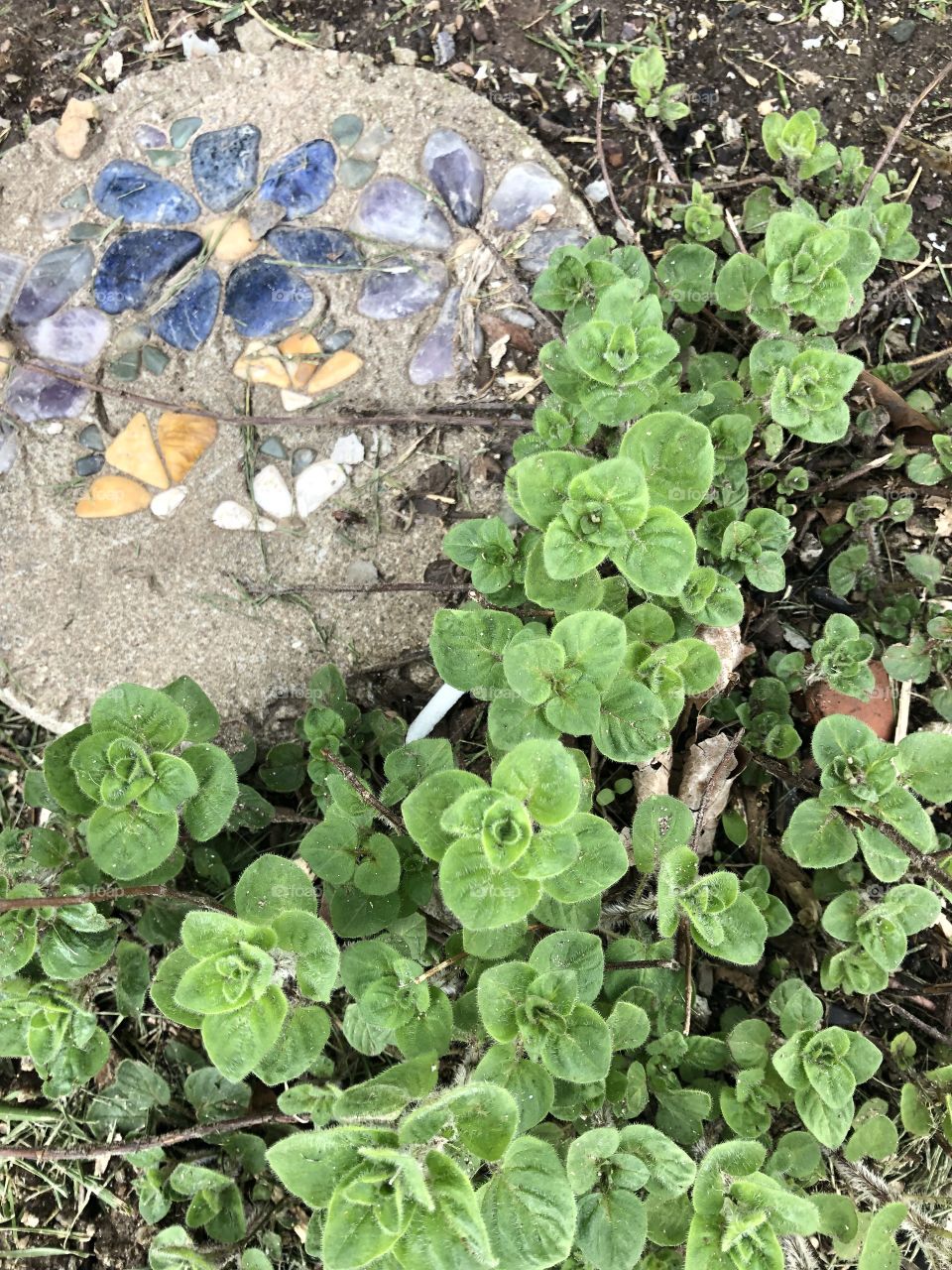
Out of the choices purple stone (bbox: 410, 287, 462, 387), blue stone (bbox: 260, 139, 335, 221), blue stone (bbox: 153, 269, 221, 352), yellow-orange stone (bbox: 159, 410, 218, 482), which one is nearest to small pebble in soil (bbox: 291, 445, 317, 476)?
yellow-orange stone (bbox: 159, 410, 218, 482)

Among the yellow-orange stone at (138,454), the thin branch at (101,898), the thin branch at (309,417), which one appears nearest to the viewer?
the thin branch at (101,898)

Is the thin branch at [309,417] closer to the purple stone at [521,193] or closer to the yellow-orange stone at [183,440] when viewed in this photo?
the yellow-orange stone at [183,440]

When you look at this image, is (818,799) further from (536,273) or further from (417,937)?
(536,273)

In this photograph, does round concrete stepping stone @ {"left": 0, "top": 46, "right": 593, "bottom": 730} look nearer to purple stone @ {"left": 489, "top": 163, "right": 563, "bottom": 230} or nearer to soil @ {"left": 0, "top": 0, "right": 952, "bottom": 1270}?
purple stone @ {"left": 489, "top": 163, "right": 563, "bottom": 230}

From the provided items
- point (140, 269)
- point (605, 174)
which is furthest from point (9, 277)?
point (605, 174)

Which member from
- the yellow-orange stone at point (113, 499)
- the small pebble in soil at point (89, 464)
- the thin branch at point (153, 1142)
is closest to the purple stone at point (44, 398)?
the small pebble in soil at point (89, 464)

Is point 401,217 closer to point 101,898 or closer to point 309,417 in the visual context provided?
point 309,417
